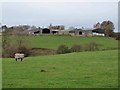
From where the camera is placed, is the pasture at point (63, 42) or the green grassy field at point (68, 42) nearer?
the pasture at point (63, 42)

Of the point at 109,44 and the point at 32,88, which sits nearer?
the point at 32,88

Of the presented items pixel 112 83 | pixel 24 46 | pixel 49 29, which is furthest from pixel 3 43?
pixel 49 29

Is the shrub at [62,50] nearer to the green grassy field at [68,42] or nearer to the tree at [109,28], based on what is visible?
the green grassy field at [68,42]

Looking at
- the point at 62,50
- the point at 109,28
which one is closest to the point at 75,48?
the point at 62,50

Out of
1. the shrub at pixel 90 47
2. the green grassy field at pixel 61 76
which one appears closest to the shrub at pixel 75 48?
the shrub at pixel 90 47

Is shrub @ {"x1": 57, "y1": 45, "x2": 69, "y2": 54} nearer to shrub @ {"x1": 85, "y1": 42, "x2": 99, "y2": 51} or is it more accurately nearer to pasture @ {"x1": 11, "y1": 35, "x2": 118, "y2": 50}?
pasture @ {"x1": 11, "y1": 35, "x2": 118, "y2": 50}

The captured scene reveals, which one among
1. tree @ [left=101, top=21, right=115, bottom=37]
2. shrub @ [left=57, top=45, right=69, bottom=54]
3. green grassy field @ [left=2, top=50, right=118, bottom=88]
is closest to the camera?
green grassy field @ [left=2, top=50, right=118, bottom=88]

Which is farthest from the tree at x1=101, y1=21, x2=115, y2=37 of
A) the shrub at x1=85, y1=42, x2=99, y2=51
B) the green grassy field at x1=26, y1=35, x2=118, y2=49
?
the shrub at x1=85, y1=42, x2=99, y2=51

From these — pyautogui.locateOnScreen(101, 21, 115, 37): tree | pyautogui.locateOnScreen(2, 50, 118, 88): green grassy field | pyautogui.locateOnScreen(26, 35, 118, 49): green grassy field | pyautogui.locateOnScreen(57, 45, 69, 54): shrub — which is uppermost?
pyautogui.locateOnScreen(101, 21, 115, 37): tree

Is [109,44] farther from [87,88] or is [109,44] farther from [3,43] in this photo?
[87,88]

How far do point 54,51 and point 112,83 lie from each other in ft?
135

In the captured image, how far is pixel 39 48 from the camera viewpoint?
5897 cm

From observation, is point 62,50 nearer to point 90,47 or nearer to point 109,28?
point 90,47

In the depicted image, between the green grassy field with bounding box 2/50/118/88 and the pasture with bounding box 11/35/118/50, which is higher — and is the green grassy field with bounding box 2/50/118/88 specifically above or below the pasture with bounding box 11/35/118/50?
below
